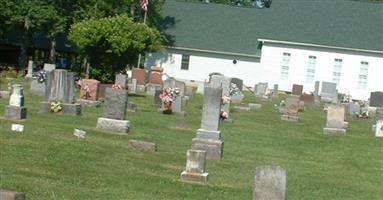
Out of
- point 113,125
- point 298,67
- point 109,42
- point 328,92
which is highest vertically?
point 298,67

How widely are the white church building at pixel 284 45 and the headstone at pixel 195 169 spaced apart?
40674 mm

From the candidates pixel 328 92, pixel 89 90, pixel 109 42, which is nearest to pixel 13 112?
pixel 89 90

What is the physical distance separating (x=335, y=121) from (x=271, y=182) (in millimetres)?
17344

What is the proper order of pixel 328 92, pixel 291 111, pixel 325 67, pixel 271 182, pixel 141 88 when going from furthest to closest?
pixel 325 67, pixel 328 92, pixel 141 88, pixel 291 111, pixel 271 182

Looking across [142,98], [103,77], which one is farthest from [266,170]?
[103,77]

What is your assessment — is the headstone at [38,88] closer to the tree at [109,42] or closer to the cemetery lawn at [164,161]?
the cemetery lawn at [164,161]

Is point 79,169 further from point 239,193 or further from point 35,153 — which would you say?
point 239,193

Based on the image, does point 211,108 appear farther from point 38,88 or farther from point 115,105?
point 38,88

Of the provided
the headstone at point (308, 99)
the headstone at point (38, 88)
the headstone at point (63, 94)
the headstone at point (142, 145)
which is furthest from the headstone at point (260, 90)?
the headstone at point (142, 145)

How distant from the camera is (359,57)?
2080 inches

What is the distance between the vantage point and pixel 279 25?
5538cm

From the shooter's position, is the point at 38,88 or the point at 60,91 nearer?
the point at 60,91

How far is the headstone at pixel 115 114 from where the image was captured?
1833cm

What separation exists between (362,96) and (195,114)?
1103 inches
